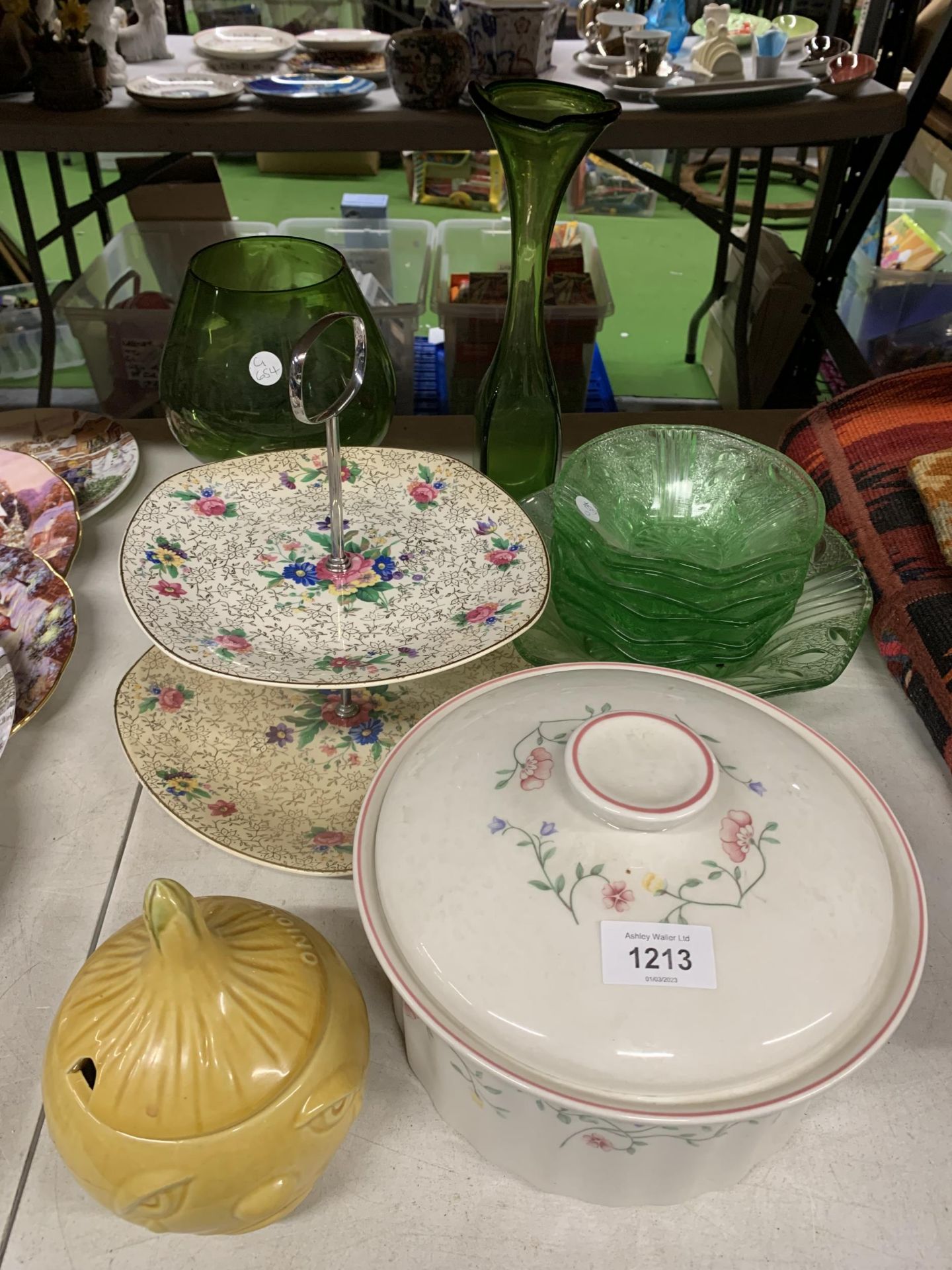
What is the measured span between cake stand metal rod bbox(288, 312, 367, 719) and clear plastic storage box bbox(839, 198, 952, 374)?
4.07 ft

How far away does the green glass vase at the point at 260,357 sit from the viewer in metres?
0.79

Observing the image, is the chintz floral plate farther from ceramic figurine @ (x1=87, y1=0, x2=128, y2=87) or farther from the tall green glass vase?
ceramic figurine @ (x1=87, y1=0, x2=128, y2=87)

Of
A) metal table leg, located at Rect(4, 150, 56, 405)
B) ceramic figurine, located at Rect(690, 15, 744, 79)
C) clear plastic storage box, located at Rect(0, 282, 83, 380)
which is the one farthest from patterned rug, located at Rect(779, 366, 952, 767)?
clear plastic storage box, located at Rect(0, 282, 83, 380)

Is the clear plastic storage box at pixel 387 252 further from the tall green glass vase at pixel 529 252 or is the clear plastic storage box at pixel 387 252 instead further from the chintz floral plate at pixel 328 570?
the chintz floral plate at pixel 328 570

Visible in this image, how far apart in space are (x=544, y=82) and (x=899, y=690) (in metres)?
0.56

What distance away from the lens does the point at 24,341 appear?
180cm

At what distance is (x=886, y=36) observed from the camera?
1.29 m

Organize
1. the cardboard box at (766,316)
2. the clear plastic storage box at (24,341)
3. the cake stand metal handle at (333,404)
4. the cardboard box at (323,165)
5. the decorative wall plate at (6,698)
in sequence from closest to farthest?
1. the cake stand metal handle at (333,404)
2. the decorative wall plate at (6,698)
3. the cardboard box at (766,316)
4. the clear plastic storage box at (24,341)
5. the cardboard box at (323,165)

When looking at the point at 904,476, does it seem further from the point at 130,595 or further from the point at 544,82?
the point at 130,595

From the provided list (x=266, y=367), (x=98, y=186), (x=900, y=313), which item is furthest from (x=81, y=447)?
(x=98, y=186)

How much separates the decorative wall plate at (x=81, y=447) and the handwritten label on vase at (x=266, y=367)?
23cm

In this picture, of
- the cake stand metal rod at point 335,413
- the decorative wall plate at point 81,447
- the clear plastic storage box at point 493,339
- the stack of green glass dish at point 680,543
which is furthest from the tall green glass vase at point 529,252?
the clear plastic storage box at point 493,339

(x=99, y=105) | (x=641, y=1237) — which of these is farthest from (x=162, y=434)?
(x=641, y=1237)

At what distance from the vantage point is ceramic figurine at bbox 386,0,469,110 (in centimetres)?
114
